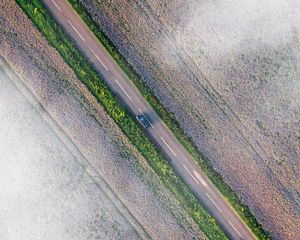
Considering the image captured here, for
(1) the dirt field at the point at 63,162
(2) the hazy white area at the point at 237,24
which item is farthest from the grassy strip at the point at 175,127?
(2) the hazy white area at the point at 237,24

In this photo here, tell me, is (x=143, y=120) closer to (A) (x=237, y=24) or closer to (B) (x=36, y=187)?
(B) (x=36, y=187)

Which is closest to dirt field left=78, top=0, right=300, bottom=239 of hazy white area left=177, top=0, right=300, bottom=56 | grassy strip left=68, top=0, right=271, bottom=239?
hazy white area left=177, top=0, right=300, bottom=56

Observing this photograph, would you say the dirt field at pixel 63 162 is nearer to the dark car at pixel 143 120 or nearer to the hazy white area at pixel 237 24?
the dark car at pixel 143 120

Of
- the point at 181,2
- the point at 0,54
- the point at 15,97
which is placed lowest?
the point at 181,2

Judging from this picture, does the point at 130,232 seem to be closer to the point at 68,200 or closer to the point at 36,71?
the point at 68,200

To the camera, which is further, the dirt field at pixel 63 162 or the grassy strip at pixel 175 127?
the dirt field at pixel 63 162

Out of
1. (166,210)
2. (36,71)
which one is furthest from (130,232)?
(36,71)

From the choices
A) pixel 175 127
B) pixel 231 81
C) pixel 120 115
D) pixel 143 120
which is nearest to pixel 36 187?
pixel 120 115
